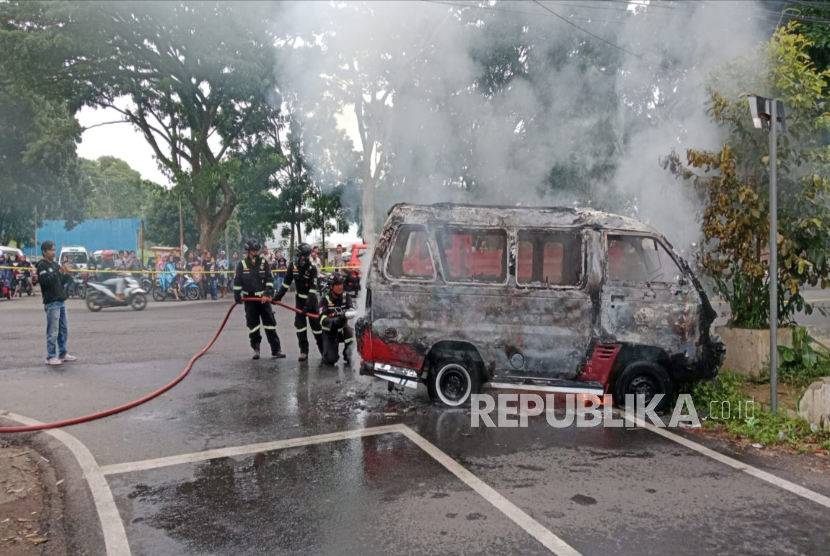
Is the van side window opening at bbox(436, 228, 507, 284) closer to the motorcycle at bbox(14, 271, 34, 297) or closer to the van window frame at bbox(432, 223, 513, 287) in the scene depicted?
the van window frame at bbox(432, 223, 513, 287)

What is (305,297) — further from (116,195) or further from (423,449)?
(116,195)

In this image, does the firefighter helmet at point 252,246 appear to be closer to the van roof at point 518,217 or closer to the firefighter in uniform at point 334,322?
the firefighter in uniform at point 334,322

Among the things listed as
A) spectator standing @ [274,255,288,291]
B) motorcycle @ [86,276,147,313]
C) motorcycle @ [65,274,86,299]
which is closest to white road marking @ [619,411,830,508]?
motorcycle @ [86,276,147,313]

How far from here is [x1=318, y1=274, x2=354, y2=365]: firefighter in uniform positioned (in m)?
8.47

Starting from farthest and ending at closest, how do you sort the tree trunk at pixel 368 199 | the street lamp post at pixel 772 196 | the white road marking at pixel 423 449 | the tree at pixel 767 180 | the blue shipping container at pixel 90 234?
the blue shipping container at pixel 90 234
the tree trunk at pixel 368 199
the tree at pixel 767 180
the street lamp post at pixel 772 196
the white road marking at pixel 423 449

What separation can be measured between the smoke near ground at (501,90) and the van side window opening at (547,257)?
463cm

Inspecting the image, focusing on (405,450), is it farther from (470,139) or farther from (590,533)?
(470,139)

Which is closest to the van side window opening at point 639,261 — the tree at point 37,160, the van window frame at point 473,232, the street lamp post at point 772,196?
the street lamp post at point 772,196

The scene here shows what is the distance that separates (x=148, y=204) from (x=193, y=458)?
7528 centimetres

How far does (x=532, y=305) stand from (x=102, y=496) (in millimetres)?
3983

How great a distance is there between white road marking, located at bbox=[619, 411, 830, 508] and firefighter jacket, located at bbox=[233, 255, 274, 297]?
17.8 feet

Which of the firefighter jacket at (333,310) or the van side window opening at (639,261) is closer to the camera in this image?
the van side window opening at (639,261)

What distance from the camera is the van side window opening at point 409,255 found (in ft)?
20.6

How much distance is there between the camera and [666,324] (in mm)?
5949
